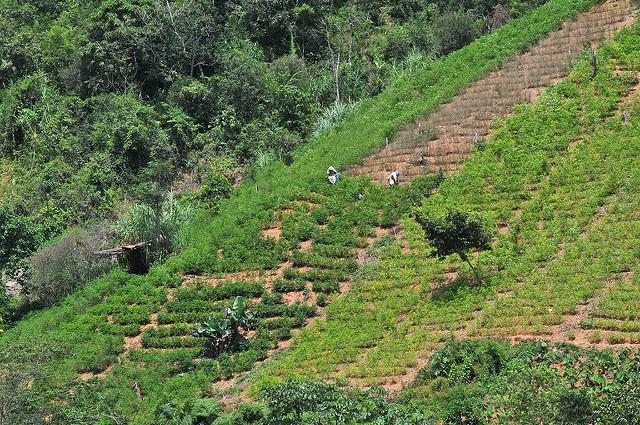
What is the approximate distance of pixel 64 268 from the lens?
119 feet

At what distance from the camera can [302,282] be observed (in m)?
31.4

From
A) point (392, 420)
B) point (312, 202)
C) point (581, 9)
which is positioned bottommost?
point (392, 420)

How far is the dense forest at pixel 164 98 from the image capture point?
38188 millimetres

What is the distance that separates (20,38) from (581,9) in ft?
76.1

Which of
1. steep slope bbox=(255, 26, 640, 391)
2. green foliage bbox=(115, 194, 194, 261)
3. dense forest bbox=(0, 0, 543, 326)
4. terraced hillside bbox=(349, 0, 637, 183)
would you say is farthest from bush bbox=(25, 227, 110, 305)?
steep slope bbox=(255, 26, 640, 391)

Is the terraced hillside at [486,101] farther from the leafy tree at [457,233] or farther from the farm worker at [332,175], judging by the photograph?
the leafy tree at [457,233]

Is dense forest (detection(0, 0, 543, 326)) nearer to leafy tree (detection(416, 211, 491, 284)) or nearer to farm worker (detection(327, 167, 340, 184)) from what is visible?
farm worker (detection(327, 167, 340, 184))

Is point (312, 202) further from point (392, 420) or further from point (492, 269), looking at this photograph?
point (392, 420)

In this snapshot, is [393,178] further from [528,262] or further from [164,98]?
[164,98]

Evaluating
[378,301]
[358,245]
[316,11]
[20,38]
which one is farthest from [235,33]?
[378,301]

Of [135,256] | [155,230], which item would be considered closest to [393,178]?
[155,230]

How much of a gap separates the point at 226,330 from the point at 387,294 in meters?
4.25

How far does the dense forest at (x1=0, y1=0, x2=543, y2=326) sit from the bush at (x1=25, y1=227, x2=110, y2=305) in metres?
0.05

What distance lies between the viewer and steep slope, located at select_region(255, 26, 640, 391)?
26.1m
